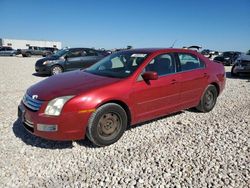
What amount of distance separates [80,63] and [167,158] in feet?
31.9

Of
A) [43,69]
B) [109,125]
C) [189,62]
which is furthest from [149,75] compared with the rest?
[43,69]

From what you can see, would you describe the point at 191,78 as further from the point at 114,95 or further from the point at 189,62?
the point at 114,95

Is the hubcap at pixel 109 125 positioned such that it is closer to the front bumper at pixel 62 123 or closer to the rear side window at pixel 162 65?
the front bumper at pixel 62 123

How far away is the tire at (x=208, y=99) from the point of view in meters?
5.59

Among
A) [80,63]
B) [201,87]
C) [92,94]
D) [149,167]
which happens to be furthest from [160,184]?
[80,63]

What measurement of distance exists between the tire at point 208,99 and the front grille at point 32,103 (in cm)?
358

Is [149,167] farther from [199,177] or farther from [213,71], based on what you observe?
[213,71]

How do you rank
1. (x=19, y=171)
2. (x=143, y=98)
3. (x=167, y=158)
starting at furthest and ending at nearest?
(x=143, y=98) < (x=167, y=158) < (x=19, y=171)

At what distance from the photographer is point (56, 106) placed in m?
3.51

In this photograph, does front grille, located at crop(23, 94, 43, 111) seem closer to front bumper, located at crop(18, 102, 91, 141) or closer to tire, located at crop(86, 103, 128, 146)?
front bumper, located at crop(18, 102, 91, 141)

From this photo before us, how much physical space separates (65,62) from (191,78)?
8.69 m

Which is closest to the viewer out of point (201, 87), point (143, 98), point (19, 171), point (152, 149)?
point (19, 171)

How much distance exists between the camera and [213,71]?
5.68 m

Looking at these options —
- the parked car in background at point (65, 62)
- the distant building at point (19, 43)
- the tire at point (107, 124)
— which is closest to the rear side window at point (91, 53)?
the parked car in background at point (65, 62)
